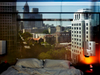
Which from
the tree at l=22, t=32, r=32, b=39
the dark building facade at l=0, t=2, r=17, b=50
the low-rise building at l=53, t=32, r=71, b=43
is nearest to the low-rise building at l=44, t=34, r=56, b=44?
the low-rise building at l=53, t=32, r=71, b=43

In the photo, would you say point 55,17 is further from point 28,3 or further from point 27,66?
point 27,66

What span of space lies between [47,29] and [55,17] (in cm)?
51

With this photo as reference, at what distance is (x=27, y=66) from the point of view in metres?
3.45

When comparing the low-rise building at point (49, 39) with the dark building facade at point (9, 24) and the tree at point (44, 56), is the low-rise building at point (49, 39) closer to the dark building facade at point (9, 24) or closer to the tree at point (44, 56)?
the tree at point (44, 56)

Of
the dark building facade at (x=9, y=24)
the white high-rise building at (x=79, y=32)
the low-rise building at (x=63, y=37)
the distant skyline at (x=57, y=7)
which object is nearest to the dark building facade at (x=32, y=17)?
the distant skyline at (x=57, y=7)

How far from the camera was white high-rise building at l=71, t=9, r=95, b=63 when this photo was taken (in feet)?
12.8

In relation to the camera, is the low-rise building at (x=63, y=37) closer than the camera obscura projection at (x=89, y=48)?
No

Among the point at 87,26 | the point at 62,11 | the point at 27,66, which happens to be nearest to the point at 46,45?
the point at 27,66

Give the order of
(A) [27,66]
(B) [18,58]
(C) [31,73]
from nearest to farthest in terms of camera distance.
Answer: (C) [31,73] → (A) [27,66] → (B) [18,58]

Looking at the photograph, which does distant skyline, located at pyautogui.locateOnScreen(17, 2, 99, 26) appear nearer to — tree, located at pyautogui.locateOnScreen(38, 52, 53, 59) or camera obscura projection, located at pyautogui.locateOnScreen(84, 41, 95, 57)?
camera obscura projection, located at pyautogui.locateOnScreen(84, 41, 95, 57)

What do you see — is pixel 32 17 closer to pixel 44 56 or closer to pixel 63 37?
pixel 63 37

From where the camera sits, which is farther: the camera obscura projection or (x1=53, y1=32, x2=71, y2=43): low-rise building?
(x1=53, y1=32, x2=71, y2=43): low-rise building

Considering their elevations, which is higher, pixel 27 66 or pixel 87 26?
pixel 87 26

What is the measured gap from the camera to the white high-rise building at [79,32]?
12.8 feet
